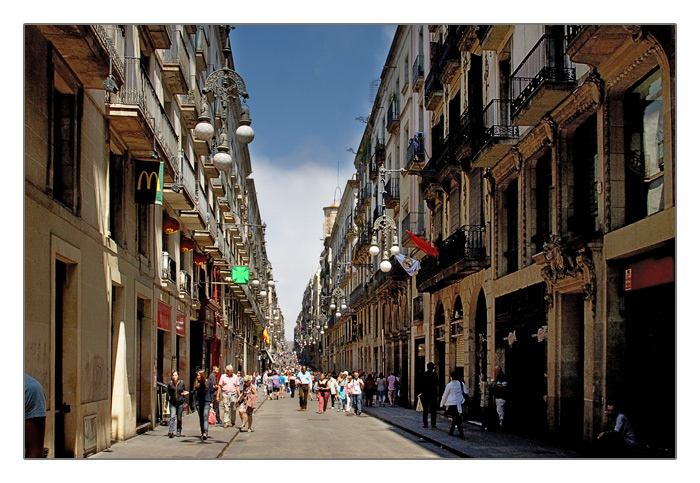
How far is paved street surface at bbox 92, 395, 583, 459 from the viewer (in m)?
16.2

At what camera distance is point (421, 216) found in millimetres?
35312

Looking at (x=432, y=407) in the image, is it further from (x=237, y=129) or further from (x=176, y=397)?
(x=237, y=129)

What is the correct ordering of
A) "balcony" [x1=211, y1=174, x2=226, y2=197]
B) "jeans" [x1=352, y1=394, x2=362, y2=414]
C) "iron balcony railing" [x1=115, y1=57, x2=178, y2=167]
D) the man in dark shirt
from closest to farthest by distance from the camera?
"iron balcony railing" [x1=115, y1=57, x2=178, y2=167], the man in dark shirt, "jeans" [x1=352, y1=394, x2=362, y2=414], "balcony" [x1=211, y1=174, x2=226, y2=197]

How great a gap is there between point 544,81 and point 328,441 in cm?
864

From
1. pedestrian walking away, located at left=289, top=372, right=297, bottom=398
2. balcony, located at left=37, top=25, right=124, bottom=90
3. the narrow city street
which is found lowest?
pedestrian walking away, located at left=289, top=372, right=297, bottom=398

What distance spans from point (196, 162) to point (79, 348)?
17899 mm

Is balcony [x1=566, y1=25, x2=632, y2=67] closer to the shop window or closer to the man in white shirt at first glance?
the shop window

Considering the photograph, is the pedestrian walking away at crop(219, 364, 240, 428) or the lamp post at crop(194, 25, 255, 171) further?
the pedestrian walking away at crop(219, 364, 240, 428)

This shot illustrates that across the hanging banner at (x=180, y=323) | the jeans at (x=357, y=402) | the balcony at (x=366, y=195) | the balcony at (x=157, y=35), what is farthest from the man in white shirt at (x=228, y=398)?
the balcony at (x=366, y=195)

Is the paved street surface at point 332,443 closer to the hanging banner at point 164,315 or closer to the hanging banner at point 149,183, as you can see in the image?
the hanging banner at point 164,315

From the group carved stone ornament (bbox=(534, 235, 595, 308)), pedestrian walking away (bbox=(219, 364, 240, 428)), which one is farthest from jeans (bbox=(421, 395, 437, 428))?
carved stone ornament (bbox=(534, 235, 595, 308))

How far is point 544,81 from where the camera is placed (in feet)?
56.6

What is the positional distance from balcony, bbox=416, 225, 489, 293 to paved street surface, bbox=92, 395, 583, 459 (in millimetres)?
4122


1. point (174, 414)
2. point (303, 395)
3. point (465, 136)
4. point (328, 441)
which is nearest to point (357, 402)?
point (303, 395)
